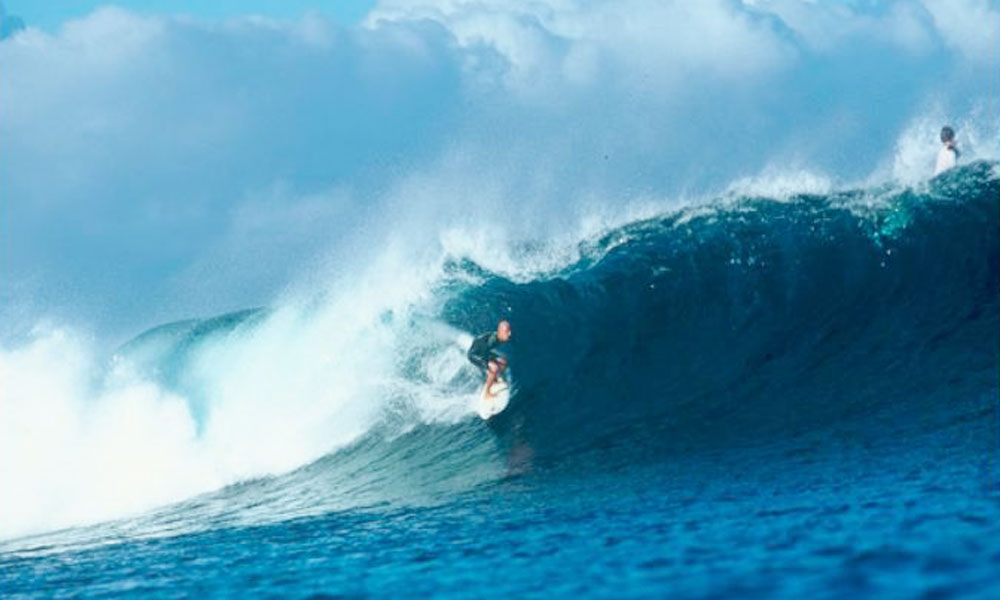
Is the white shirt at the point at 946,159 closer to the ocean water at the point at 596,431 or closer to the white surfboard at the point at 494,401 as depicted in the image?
the ocean water at the point at 596,431

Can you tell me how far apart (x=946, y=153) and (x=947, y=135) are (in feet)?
0.97

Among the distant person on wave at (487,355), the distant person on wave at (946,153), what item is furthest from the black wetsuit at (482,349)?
the distant person on wave at (946,153)

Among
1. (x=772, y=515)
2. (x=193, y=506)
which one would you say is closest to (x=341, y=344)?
(x=193, y=506)

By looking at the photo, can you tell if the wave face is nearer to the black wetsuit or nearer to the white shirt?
the white shirt

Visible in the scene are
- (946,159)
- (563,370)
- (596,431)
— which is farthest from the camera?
(946,159)

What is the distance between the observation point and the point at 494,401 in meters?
12.5

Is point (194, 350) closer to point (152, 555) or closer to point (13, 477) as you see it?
point (13, 477)

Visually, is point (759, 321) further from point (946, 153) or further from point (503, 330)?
point (946, 153)

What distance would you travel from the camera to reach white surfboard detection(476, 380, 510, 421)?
1237cm

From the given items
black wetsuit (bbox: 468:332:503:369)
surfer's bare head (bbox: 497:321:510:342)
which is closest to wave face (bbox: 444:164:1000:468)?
black wetsuit (bbox: 468:332:503:369)

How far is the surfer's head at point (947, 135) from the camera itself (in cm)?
1683

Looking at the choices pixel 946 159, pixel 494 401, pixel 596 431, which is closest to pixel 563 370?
pixel 494 401

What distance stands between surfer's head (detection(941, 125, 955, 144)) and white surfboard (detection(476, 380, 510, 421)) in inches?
362

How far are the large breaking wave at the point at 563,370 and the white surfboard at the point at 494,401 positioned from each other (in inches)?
10.1
